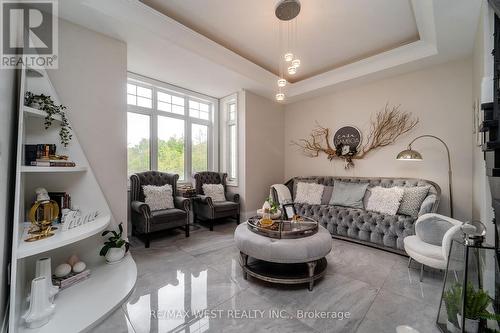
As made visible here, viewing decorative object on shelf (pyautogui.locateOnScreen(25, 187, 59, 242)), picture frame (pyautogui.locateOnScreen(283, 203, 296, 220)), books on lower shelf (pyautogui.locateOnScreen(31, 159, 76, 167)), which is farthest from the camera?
picture frame (pyautogui.locateOnScreen(283, 203, 296, 220))

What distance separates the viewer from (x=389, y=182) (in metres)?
3.63

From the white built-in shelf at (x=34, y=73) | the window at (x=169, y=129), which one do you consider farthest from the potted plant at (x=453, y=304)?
the window at (x=169, y=129)

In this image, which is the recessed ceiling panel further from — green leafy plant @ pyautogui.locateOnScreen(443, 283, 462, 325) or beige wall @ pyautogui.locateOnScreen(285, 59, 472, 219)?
green leafy plant @ pyautogui.locateOnScreen(443, 283, 462, 325)

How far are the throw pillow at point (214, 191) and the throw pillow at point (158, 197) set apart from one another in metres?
0.77

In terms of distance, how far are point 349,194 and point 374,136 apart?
1.29m

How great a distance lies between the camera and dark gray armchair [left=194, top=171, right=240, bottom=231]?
4.02 meters

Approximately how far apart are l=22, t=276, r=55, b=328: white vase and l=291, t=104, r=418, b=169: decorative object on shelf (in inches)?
184

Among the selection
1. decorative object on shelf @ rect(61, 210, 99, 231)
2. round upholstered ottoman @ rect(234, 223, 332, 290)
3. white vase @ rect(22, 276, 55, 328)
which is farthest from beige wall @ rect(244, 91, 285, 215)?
white vase @ rect(22, 276, 55, 328)

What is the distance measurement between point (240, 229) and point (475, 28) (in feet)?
12.2

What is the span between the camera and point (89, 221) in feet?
7.58

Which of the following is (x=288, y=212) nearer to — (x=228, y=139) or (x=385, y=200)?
(x=385, y=200)

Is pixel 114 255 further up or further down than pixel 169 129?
further down

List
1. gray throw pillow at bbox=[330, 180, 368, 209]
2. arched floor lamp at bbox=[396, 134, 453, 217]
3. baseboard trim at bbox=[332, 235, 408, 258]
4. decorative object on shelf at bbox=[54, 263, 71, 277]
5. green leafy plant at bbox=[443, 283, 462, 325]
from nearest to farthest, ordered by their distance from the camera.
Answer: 1. green leafy plant at bbox=[443, 283, 462, 325]
2. decorative object on shelf at bbox=[54, 263, 71, 277]
3. baseboard trim at bbox=[332, 235, 408, 258]
4. arched floor lamp at bbox=[396, 134, 453, 217]
5. gray throw pillow at bbox=[330, 180, 368, 209]

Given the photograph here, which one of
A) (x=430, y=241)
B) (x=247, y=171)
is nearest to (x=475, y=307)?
(x=430, y=241)
